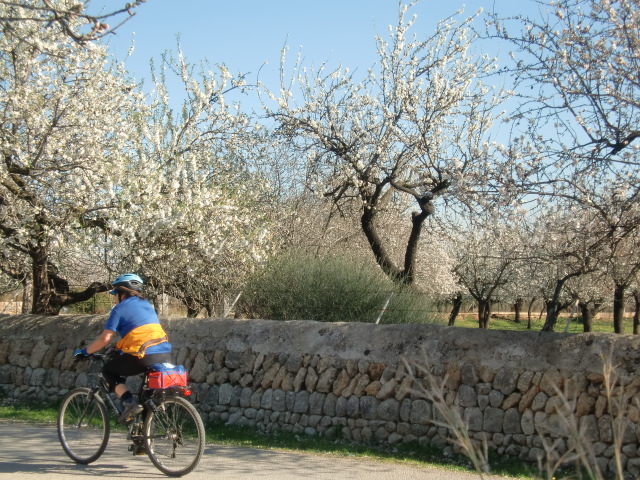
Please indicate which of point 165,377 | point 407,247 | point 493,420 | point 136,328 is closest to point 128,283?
point 136,328

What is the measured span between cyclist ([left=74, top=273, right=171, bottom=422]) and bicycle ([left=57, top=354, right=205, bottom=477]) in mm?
108

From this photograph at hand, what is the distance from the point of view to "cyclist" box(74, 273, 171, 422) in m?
6.84

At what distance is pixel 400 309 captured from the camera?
11.0 m

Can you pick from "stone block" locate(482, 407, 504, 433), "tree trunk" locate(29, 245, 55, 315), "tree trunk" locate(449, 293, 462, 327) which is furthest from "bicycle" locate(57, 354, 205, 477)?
"tree trunk" locate(449, 293, 462, 327)

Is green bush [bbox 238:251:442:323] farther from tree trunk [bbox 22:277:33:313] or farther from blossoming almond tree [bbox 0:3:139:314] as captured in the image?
tree trunk [bbox 22:277:33:313]

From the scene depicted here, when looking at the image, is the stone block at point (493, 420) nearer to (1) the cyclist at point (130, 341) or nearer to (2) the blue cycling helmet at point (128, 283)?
(1) the cyclist at point (130, 341)

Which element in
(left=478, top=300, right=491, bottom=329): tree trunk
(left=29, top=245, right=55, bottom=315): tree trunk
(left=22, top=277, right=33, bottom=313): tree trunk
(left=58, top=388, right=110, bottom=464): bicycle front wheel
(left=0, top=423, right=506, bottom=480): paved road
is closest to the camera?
(left=0, top=423, right=506, bottom=480): paved road

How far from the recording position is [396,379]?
8.52 meters

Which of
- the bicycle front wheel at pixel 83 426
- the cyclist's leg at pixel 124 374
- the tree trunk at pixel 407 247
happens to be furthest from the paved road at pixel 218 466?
the tree trunk at pixel 407 247

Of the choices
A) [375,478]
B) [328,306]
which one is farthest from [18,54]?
[375,478]

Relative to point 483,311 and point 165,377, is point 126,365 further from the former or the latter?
point 483,311

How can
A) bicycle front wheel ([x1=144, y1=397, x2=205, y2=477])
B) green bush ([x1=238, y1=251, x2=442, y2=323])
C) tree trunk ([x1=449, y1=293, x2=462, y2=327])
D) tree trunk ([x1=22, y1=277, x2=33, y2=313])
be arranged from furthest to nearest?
1. tree trunk ([x1=449, y1=293, x2=462, y2=327])
2. tree trunk ([x1=22, y1=277, x2=33, y2=313])
3. green bush ([x1=238, y1=251, x2=442, y2=323])
4. bicycle front wheel ([x1=144, y1=397, x2=205, y2=477])

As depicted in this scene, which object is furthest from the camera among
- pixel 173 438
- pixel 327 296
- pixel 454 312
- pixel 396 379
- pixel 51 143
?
pixel 454 312

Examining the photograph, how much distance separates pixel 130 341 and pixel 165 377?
1.62 ft
